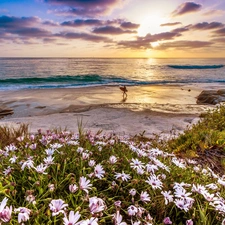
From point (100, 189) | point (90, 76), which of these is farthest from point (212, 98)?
point (90, 76)

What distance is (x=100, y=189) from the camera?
1.85 m

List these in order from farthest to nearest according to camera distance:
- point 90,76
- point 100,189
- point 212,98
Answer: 1. point 90,76
2. point 212,98
3. point 100,189

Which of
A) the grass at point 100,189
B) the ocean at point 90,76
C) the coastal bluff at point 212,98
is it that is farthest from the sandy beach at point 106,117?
the ocean at point 90,76

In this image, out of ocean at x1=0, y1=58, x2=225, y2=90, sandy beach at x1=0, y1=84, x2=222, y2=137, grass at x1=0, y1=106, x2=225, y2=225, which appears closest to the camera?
grass at x1=0, y1=106, x2=225, y2=225

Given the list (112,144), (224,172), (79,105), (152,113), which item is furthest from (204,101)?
(112,144)

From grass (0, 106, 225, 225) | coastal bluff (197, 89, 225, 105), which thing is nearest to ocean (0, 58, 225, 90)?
coastal bluff (197, 89, 225, 105)

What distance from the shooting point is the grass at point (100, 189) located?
132 centimetres

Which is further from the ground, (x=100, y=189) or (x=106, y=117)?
(x=100, y=189)

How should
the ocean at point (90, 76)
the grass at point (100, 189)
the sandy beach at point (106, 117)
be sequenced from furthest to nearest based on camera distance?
the ocean at point (90, 76)
the sandy beach at point (106, 117)
the grass at point (100, 189)

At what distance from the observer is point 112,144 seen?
268cm

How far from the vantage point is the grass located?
132 cm

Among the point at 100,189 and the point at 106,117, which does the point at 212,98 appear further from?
the point at 100,189

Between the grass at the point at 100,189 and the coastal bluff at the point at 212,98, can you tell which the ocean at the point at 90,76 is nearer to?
the coastal bluff at the point at 212,98

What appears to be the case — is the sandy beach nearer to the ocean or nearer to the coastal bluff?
the coastal bluff
